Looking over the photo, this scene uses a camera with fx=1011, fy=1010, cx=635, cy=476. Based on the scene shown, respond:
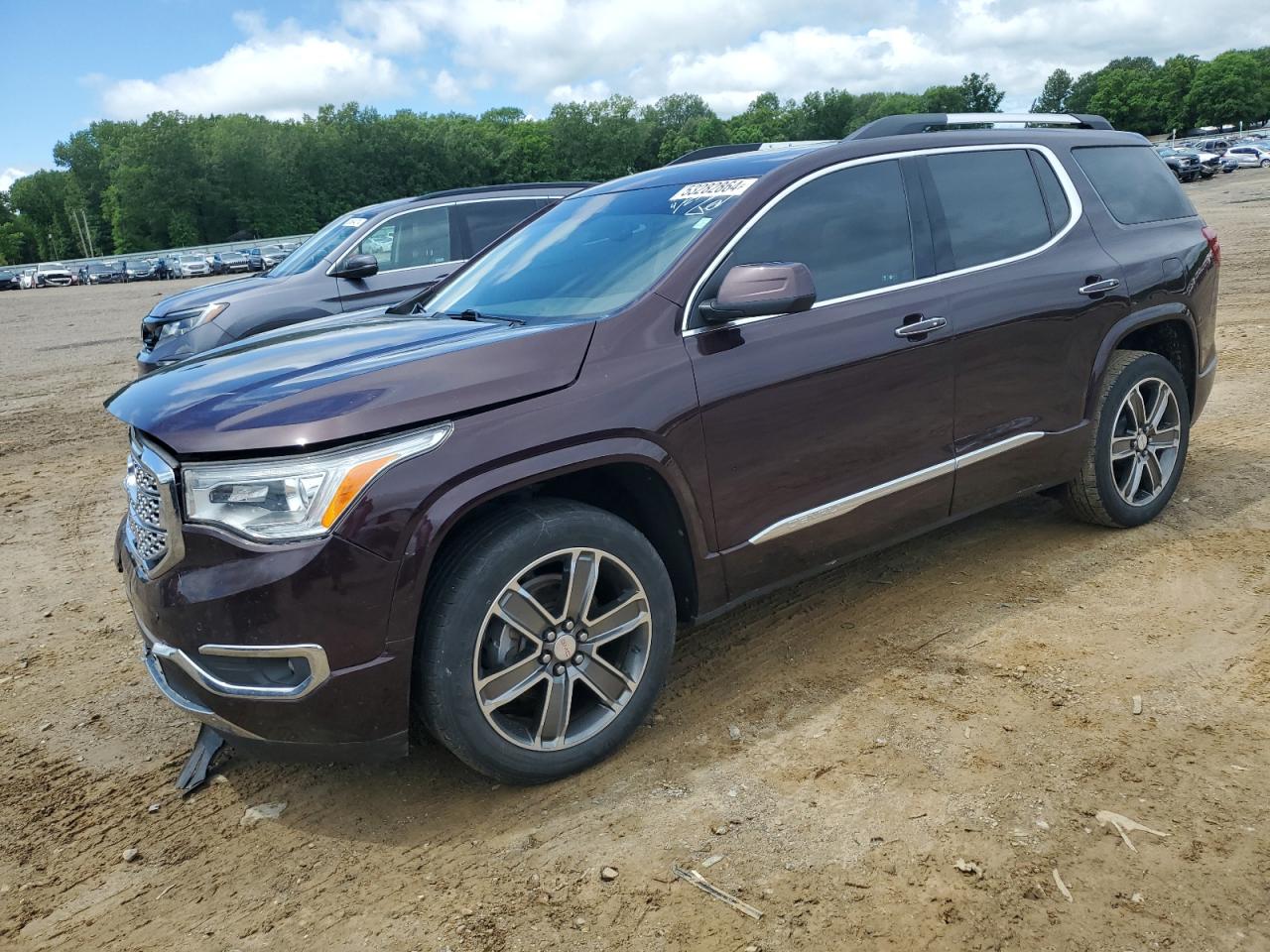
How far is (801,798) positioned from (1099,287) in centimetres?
283

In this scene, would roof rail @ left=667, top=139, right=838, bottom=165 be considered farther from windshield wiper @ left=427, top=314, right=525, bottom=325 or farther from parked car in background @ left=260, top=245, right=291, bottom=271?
parked car in background @ left=260, top=245, right=291, bottom=271

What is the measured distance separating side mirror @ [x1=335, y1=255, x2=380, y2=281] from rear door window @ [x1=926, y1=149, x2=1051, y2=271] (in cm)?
582

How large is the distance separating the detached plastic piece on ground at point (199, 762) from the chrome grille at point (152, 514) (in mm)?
709

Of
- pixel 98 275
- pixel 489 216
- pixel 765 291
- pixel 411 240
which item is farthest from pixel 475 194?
pixel 98 275

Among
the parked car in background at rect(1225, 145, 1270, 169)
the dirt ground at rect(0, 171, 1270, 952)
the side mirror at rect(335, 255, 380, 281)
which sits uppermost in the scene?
the parked car in background at rect(1225, 145, 1270, 169)

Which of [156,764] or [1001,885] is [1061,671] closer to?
[1001,885]

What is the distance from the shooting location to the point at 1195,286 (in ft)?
16.3

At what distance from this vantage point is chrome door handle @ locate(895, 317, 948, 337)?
380 cm

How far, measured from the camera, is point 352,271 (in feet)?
28.8

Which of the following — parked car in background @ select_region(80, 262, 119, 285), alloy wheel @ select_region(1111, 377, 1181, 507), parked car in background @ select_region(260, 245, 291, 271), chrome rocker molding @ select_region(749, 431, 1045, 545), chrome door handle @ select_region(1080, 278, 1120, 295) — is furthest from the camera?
parked car in background @ select_region(80, 262, 119, 285)

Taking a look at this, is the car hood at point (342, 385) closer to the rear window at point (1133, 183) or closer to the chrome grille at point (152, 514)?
the chrome grille at point (152, 514)

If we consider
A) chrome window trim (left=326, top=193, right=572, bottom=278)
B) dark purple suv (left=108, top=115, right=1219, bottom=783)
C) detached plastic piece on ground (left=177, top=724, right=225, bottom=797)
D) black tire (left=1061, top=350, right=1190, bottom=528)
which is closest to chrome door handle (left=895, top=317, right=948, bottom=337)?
dark purple suv (left=108, top=115, right=1219, bottom=783)

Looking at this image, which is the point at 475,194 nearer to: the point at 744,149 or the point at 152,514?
the point at 744,149

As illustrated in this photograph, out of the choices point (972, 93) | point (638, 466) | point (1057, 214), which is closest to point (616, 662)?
point (638, 466)
